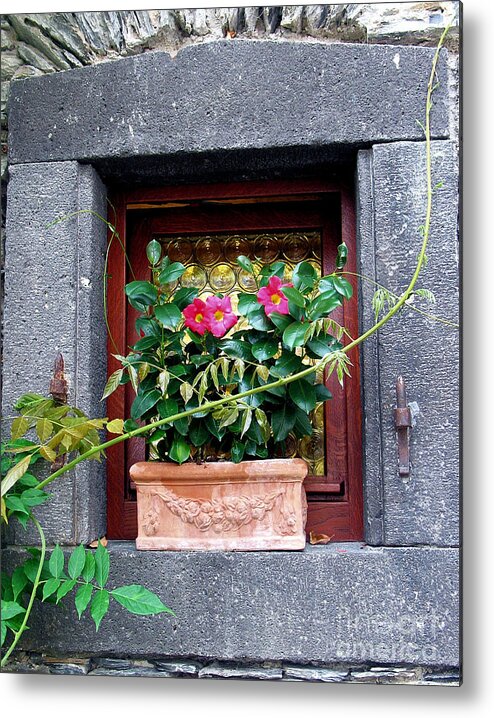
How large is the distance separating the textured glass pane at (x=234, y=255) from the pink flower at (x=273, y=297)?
0.24 meters

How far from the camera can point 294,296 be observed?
1411 mm

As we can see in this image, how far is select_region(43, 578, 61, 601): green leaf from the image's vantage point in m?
1.36

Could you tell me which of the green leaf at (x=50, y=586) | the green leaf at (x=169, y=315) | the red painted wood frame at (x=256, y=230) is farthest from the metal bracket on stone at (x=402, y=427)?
the green leaf at (x=50, y=586)

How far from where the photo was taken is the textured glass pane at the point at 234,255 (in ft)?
5.61

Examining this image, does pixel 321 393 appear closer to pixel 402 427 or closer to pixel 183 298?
pixel 402 427

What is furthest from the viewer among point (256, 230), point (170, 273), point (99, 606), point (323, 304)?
point (256, 230)

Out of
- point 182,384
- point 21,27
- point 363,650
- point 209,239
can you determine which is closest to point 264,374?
point 182,384

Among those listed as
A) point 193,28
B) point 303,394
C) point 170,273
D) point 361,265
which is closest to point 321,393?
point 303,394

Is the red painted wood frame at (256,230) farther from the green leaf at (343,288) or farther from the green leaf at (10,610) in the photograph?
the green leaf at (10,610)

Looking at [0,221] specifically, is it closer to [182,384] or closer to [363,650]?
[182,384]

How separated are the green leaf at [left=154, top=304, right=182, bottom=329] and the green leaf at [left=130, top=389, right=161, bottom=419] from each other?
147mm

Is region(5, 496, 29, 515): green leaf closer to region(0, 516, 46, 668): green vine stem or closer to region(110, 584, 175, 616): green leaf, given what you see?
region(0, 516, 46, 668): green vine stem

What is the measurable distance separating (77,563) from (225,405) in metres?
0.42

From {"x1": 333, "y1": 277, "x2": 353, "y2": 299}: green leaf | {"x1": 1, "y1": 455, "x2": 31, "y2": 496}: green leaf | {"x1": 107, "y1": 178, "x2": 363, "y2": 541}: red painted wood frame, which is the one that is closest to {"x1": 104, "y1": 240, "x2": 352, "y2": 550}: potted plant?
{"x1": 333, "y1": 277, "x2": 353, "y2": 299}: green leaf
